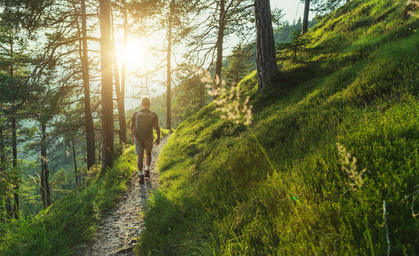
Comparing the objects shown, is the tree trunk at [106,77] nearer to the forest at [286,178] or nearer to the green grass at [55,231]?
the forest at [286,178]

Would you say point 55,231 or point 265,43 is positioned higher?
point 265,43

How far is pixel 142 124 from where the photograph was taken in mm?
6188

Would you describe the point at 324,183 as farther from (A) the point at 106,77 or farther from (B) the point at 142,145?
(A) the point at 106,77

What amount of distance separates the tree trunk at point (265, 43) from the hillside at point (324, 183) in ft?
5.84

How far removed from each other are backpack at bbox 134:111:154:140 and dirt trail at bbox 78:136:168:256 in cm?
181

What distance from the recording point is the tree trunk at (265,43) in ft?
20.5

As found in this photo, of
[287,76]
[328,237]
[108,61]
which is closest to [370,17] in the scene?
[287,76]

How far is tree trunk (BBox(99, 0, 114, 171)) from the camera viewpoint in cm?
689

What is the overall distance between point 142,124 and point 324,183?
5550 millimetres

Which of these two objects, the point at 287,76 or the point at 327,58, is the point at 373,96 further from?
the point at 327,58

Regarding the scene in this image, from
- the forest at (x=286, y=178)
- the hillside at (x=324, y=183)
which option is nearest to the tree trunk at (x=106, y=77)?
the forest at (x=286, y=178)

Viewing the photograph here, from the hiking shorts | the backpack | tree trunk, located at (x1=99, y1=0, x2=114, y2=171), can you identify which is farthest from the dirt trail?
tree trunk, located at (x1=99, y1=0, x2=114, y2=171)

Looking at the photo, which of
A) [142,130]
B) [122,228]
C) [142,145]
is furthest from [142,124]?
[122,228]

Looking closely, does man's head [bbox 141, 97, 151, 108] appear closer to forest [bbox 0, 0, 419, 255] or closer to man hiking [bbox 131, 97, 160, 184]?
man hiking [bbox 131, 97, 160, 184]
